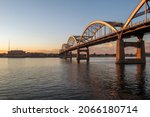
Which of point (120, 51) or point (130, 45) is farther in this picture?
point (130, 45)

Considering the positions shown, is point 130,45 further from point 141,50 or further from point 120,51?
point 120,51

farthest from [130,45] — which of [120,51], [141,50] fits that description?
[120,51]

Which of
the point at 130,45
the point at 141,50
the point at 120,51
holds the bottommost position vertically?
the point at 120,51

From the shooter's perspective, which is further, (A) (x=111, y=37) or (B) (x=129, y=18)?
(A) (x=111, y=37)

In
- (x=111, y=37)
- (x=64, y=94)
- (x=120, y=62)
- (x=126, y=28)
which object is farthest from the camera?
(x=111, y=37)

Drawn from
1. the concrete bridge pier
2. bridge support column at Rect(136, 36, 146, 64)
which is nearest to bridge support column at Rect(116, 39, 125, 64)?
the concrete bridge pier

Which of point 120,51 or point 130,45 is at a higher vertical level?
point 130,45

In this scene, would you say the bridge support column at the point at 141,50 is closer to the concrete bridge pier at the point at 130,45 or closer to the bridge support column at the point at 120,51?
the concrete bridge pier at the point at 130,45

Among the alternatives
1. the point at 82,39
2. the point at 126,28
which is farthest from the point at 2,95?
the point at 82,39

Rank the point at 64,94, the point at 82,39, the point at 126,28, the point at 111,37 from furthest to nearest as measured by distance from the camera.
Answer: the point at 82,39 < the point at 111,37 < the point at 126,28 < the point at 64,94

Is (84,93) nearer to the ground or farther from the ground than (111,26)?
nearer to the ground

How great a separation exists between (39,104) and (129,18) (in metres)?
59.4

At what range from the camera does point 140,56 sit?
78.4m

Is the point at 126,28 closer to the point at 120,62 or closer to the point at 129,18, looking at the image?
the point at 129,18
